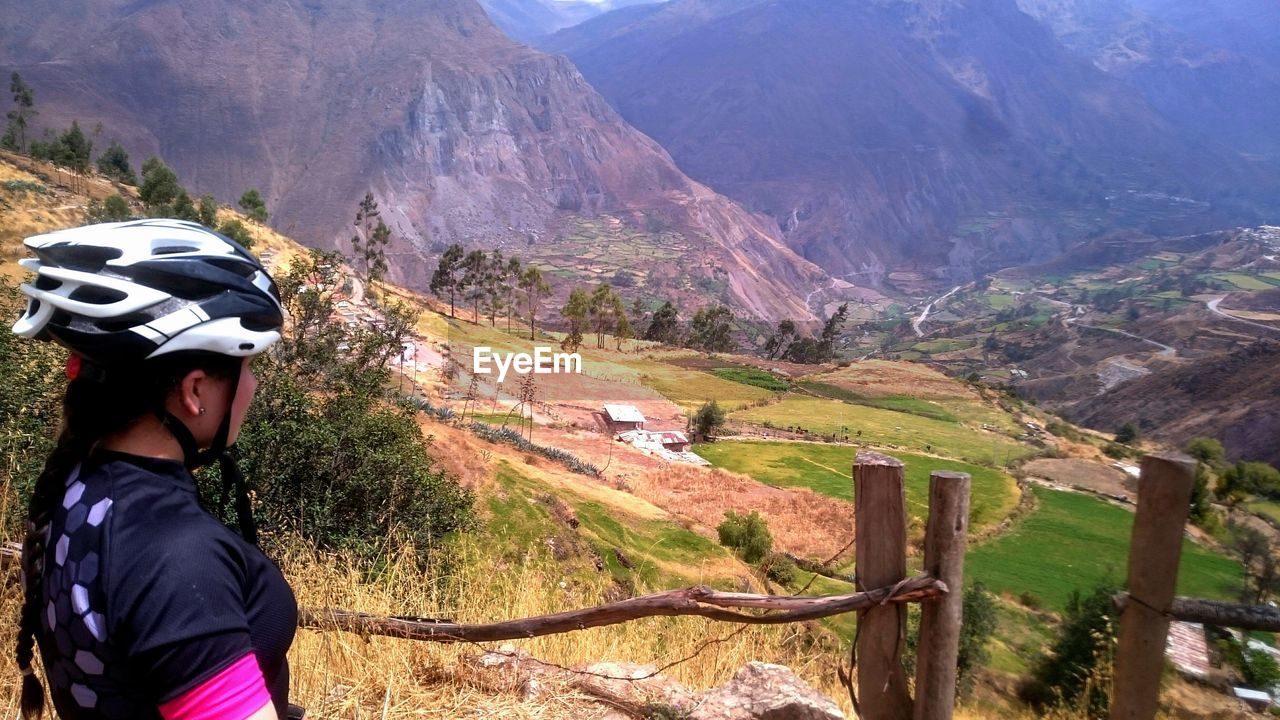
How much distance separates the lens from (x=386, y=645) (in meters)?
3.66

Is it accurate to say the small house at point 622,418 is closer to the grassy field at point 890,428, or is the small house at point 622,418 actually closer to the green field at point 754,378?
the grassy field at point 890,428

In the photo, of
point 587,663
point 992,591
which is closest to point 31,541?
point 587,663

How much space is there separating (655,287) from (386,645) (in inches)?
4765

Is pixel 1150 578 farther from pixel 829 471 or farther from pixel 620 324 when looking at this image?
pixel 620 324

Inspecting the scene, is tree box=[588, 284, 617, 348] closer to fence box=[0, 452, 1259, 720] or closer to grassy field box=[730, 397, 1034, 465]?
grassy field box=[730, 397, 1034, 465]

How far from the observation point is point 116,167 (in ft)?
185

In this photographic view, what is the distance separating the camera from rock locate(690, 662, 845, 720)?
372 cm

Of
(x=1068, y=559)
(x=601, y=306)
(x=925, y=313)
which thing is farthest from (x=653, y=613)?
(x=925, y=313)

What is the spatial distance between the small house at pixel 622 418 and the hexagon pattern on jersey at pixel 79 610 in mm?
37944

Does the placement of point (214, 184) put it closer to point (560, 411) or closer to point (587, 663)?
point (560, 411)

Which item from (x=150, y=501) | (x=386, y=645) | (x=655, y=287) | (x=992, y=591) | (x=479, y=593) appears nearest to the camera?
(x=150, y=501)

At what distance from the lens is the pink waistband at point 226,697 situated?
50.4 inches

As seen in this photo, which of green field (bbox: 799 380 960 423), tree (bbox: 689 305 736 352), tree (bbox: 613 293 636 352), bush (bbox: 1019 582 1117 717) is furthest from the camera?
tree (bbox: 689 305 736 352)

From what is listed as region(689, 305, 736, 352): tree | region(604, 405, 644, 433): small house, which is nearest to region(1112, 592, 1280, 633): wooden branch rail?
region(604, 405, 644, 433): small house
